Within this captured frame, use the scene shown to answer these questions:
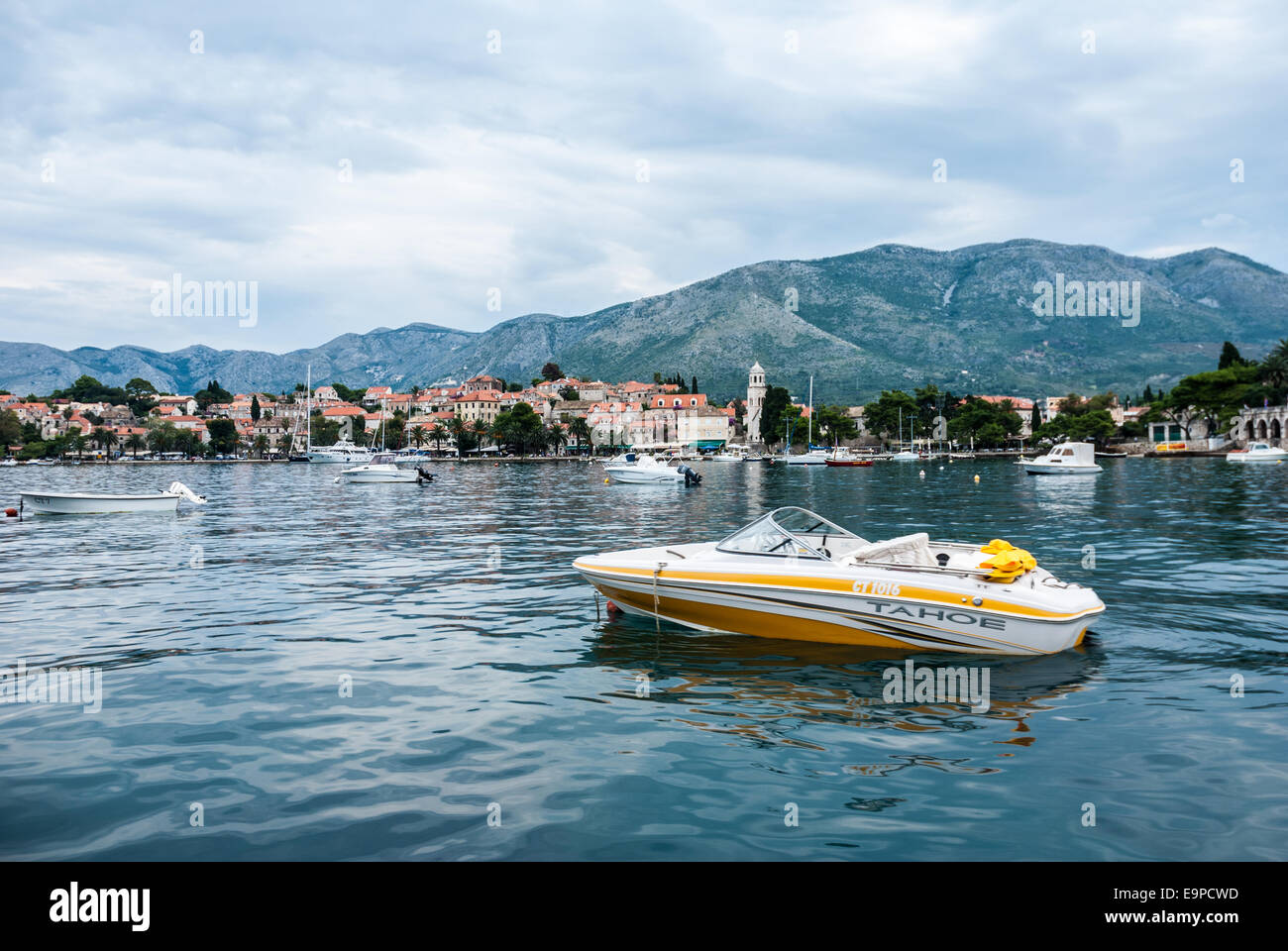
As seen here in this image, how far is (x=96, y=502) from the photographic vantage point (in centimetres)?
3638

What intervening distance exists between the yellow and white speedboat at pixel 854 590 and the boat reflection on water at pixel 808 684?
241 millimetres

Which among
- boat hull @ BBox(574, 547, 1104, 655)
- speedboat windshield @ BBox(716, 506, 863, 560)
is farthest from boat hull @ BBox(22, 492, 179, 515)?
speedboat windshield @ BBox(716, 506, 863, 560)

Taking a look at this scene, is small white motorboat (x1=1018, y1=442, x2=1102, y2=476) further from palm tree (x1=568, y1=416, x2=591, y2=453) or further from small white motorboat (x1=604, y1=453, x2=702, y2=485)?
palm tree (x1=568, y1=416, x2=591, y2=453)

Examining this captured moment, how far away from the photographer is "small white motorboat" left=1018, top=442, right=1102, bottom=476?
71956mm

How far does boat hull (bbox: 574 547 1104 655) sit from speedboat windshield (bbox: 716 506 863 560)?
597 millimetres

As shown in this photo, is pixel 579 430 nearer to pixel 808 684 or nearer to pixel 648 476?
pixel 648 476

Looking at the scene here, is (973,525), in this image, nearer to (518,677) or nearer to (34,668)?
(518,677)

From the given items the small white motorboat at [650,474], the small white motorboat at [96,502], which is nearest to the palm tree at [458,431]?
the small white motorboat at [650,474]

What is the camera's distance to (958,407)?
166000mm

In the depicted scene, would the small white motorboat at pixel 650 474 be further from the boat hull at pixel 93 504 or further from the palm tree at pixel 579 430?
the palm tree at pixel 579 430

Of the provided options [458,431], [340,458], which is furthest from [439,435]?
[340,458]

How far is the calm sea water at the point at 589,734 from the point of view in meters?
6.02
